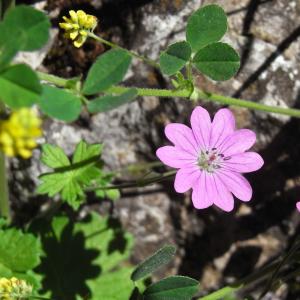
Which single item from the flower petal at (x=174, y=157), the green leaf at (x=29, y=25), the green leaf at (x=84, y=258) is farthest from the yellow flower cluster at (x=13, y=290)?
the green leaf at (x=29, y=25)

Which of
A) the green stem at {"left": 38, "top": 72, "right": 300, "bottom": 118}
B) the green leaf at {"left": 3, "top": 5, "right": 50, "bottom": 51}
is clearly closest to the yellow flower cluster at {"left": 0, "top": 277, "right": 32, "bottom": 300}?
the green stem at {"left": 38, "top": 72, "right": 300, "bottom": 118}

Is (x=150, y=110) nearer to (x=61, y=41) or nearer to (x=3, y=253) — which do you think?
(x=61, y=41)

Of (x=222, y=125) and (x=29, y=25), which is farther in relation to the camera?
(x=222, y=125)

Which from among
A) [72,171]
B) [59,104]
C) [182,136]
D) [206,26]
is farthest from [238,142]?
[59,104]

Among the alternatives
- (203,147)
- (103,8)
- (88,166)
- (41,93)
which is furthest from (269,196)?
(41,93)

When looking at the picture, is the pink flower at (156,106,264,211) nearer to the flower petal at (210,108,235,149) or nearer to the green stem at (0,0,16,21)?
the flower petal at (210,108,235,149)

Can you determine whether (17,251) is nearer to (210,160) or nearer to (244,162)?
(210,160)

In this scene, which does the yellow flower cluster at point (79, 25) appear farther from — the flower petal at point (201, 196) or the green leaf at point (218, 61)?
the flower petal at point (201, 196)
